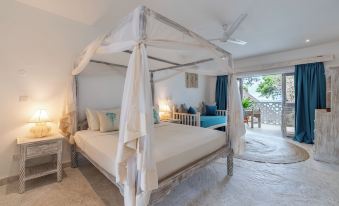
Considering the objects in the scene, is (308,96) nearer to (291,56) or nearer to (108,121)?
(291,56)

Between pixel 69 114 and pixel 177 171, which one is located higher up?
pixel 69 114

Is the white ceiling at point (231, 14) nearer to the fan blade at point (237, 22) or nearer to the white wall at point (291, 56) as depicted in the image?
the fan blade at point (237, 22)

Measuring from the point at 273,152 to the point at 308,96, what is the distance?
1.94m

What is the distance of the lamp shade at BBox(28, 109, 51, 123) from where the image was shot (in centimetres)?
248

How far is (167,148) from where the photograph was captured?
73.9 inches

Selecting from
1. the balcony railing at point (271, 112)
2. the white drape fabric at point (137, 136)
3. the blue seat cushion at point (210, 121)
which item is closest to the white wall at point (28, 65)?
the white drape fabric at point (137, 136)

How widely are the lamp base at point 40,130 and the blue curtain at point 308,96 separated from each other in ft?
18.5

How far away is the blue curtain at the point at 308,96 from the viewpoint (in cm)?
414

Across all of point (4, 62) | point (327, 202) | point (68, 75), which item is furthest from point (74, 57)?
point (327, 202)

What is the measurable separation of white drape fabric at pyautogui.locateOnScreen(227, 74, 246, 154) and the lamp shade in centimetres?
280

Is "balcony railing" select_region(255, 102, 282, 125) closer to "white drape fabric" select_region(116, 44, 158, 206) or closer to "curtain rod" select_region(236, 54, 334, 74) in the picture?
"curtain rod" select_region(236, 54, 334, 74)

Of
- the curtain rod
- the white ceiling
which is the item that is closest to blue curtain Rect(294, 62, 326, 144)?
the curtain rod

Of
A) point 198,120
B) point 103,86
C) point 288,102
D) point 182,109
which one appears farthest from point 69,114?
point 288,102

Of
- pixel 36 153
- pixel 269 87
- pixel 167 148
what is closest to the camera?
pixel 167 148
